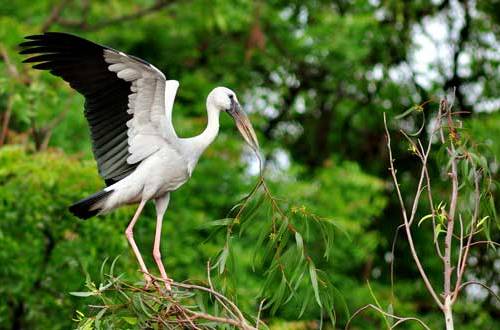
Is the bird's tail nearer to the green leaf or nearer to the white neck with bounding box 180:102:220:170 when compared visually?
the white neck with bounding box 180:102:220:170

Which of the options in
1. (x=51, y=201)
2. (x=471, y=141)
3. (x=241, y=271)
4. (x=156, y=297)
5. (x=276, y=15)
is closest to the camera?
(x=156, y=297)

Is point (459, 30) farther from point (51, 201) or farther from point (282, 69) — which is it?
point (51, 201)

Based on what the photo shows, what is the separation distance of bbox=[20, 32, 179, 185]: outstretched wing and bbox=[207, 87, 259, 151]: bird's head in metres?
0.29

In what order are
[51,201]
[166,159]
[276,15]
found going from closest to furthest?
[166,159]
[51,201]
[276,15]

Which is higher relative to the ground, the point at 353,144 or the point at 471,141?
the point at 471,141

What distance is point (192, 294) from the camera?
5512 millimetres

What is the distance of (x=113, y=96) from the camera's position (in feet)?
21.9

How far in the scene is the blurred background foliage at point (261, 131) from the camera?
10156mm

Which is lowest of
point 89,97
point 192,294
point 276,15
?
point 276,15

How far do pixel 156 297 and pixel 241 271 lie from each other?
22.0 feet

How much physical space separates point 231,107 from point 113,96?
680mm

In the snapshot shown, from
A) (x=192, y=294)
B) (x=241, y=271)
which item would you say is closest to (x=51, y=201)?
(x=241, y=271)

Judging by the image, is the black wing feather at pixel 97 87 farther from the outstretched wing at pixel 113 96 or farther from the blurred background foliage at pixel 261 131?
the blurred background foliage at pixel 261 131

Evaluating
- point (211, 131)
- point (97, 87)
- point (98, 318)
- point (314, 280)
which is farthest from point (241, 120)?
point (98, 318)
